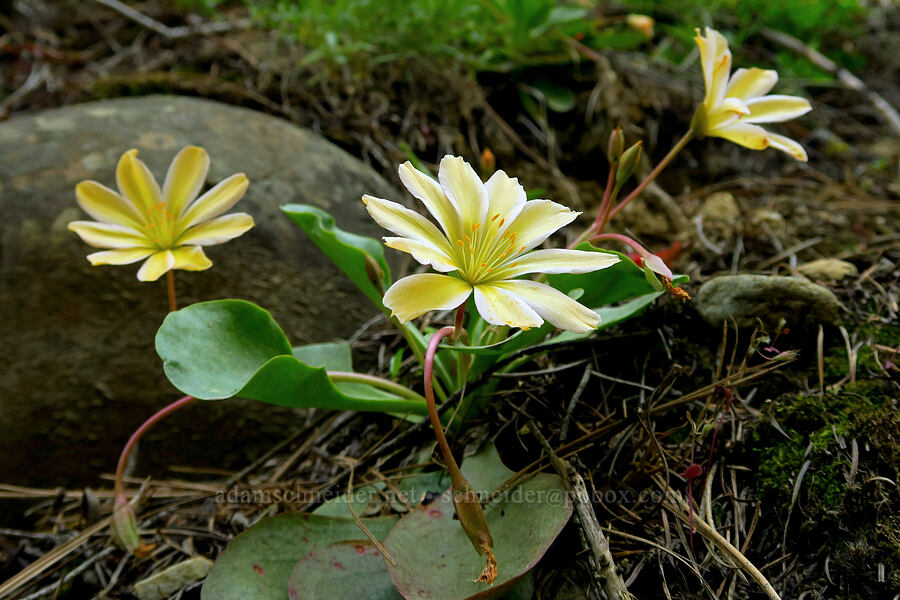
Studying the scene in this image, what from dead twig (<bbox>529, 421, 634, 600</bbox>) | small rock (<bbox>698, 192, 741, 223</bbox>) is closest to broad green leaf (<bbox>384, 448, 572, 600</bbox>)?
dead twig (<bbox>529, 421, 634, 600</bbox>)

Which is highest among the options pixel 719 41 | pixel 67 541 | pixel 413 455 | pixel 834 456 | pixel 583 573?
pixel 719 41

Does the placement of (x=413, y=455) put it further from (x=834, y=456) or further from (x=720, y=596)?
(x=834, y=456)

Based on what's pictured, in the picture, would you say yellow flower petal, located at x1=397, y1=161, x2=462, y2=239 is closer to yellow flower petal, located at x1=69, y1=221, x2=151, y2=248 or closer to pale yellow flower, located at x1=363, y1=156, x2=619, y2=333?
pale yellow flower, located at x1=363, y1=156, x2=619, y2=333

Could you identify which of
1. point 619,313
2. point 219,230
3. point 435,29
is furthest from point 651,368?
point 435,29

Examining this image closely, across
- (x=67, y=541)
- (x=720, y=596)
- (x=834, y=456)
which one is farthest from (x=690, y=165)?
(x=67, y=541)

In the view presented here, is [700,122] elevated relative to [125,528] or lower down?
elevated

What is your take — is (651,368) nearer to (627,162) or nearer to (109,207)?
(627,162)

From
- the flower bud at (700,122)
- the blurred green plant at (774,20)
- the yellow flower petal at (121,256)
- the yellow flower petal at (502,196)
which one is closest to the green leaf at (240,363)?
the yellow flower petal at (121,256)
